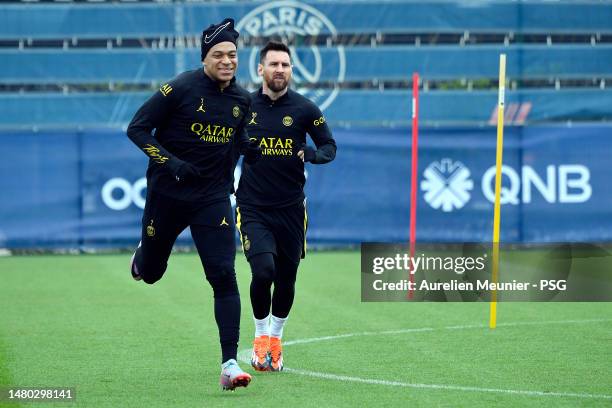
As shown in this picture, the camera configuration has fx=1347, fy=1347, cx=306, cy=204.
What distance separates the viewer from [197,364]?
932 centimetres

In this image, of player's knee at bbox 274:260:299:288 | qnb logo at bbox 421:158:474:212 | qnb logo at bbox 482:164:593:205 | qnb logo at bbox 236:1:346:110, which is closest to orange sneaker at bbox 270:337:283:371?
player's knee at bbox 274:260:299:288

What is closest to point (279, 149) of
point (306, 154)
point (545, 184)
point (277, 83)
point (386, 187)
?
point (306, 154)

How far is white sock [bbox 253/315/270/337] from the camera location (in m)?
9.28

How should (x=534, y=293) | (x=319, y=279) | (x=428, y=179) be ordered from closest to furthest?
(x=534, y=293), (x=319, y=279), (x=428, y=179)

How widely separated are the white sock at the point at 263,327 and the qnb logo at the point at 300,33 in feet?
38.5

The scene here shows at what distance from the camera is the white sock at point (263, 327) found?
9281mm

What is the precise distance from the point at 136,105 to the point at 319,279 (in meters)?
6.02

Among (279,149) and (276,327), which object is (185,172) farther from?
(276,327)

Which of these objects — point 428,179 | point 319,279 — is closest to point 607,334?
point 319,279

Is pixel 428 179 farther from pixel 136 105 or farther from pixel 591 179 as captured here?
pixel 136 105

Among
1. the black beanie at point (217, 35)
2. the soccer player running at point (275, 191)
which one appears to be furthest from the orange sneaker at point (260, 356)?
the black beanie at point (217, 35)

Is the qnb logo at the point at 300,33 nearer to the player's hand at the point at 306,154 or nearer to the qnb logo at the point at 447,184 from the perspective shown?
the qnb logo at the point at 447,184

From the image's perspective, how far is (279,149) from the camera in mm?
9406

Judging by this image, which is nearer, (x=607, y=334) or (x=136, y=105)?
(x=607, y=334)
